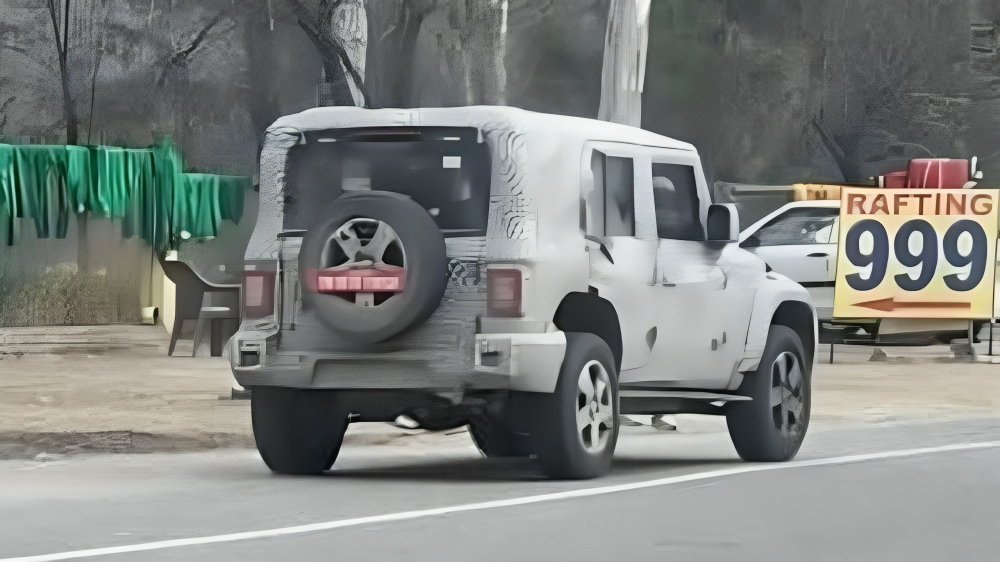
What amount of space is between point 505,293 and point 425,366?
1.87ft

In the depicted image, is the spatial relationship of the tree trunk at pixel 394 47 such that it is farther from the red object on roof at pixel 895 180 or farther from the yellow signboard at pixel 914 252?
the yellow signboard at pixel 914 252

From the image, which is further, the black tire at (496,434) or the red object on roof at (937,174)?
the red object on roof at (937,174)

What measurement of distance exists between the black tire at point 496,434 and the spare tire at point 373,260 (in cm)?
83

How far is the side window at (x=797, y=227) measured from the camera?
77.3 feet

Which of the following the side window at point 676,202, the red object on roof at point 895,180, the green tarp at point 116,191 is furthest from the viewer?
the red object on roof at point 895,180

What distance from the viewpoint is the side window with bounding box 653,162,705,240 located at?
1251 cm

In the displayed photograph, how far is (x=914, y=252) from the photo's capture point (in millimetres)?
21812

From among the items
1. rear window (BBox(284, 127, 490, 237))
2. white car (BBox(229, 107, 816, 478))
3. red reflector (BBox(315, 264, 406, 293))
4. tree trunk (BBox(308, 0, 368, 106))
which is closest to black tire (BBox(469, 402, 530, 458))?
white car (BBox(229, 107, 816, 478))

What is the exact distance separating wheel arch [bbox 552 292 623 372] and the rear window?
0.78 m

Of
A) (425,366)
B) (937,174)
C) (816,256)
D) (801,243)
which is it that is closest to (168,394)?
(425,366)

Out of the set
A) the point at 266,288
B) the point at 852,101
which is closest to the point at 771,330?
the point at 266,288

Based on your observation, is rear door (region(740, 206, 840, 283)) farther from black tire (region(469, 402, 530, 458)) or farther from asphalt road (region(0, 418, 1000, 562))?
black tire (region(469, 402, 530, 458))

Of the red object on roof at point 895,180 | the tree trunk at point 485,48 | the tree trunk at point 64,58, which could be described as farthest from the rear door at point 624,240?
the tree trunk at point 64,58

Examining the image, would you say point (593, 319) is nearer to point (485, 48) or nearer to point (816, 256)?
point (816, 256)
